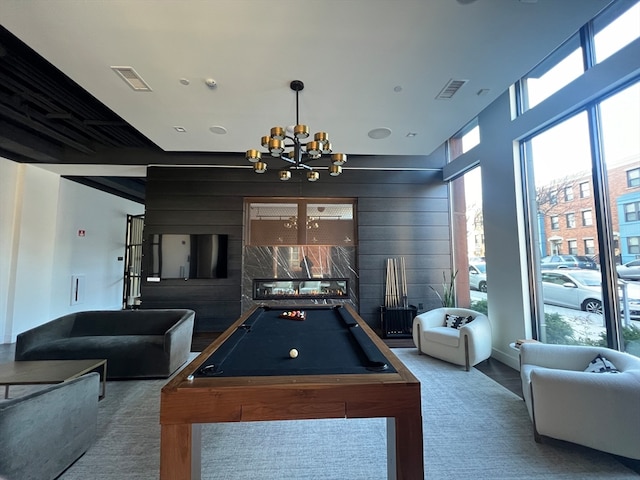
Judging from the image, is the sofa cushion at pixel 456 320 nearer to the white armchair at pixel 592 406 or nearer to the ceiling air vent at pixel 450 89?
the white armchair at pixel 592 406

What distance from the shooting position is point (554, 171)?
3.36 metres

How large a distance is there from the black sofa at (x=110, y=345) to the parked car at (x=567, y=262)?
4853 mm

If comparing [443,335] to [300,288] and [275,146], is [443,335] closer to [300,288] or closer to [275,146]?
[300,288]

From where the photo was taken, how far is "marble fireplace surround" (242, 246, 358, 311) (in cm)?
550

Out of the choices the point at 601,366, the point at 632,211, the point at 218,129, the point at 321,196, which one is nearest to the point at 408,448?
the point at 601,366

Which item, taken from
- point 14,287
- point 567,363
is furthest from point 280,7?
point 14,287

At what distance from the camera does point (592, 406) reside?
78.4 inches

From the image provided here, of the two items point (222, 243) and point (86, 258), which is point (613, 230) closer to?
point (222, 243)

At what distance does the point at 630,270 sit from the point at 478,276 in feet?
7.52

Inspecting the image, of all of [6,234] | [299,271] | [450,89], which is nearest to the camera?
[450,89]

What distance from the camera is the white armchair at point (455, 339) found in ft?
11.7

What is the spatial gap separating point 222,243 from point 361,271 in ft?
9.43

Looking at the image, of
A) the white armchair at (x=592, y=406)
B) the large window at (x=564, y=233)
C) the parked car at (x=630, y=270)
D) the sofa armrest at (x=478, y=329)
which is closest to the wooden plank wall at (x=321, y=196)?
the sofa armrest at (x=478, y=329)

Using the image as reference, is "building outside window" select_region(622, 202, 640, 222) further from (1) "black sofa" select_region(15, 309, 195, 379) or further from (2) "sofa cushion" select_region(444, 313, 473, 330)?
(1) "black sofa" select_region(15, 309, 195, 379)
